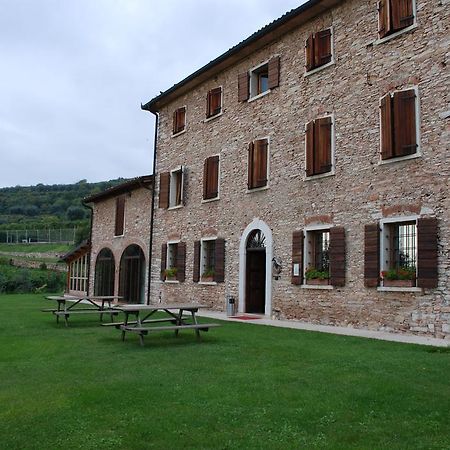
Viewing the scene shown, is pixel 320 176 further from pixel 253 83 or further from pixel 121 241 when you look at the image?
pixel 121 241

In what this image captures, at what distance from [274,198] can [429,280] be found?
4.99 metres

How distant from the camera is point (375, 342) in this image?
8.69 meters


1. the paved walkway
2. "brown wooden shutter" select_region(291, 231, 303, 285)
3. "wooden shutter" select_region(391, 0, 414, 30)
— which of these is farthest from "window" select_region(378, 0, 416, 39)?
the paved walkway

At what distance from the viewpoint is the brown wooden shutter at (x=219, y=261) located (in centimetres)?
1501

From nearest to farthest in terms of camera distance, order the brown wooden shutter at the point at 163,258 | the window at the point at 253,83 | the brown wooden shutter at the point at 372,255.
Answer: the brown wooden shutter at the point at 372,255 → the window at the point at 253,83 → the brown wooden shutter at the point at 163,258

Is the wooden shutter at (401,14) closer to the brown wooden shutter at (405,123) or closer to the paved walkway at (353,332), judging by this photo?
the brown wooden shutter at (405,123)

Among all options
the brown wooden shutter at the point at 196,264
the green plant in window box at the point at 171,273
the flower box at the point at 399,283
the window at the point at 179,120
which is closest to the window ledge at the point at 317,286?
the flower box at the point at 399,283

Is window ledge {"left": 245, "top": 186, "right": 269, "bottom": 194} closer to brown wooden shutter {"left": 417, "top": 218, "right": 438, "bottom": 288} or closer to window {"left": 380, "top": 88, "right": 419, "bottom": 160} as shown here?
window {"left": 380, "top": 88, "right": 419, "bottom": 160}

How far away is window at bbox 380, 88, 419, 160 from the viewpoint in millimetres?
10141

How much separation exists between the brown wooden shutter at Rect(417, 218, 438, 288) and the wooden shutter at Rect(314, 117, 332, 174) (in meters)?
2.96

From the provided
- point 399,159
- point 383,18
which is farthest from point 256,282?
point 383,18

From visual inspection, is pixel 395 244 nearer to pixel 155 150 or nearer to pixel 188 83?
pixel 188 83

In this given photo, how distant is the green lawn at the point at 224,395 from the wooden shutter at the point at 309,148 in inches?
198

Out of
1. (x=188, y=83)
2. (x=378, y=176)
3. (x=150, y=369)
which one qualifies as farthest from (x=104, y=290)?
(x=150, y=369)
